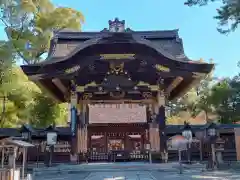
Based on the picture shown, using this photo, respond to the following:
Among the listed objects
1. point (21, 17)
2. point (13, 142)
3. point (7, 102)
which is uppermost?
point (21, 17)

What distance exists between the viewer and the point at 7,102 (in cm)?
2056

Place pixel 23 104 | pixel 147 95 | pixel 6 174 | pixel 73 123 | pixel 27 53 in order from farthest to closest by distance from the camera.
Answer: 1. pixel 27 53
2. pixel 23 104
3. pixel 147 95
4. pixel 73 123
5. pixel 6 174

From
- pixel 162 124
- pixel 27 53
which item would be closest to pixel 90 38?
pixel 162 124

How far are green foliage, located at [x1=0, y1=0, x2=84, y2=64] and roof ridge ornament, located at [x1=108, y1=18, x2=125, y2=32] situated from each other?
975cm

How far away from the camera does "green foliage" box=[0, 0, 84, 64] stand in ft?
78.1

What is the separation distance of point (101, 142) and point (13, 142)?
23.0 ft

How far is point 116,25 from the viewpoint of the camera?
14141mm

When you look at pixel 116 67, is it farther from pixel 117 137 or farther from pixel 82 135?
pixel 117 137

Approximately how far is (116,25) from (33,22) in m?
14.6

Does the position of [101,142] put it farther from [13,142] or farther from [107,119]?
[13,142]

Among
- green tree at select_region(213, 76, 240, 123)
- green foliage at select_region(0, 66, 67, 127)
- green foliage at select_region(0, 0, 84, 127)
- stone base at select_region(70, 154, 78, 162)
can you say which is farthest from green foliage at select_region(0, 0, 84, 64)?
green tree at select_region(213, 76, 240, 123)

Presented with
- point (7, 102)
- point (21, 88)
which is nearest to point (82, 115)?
point (21, 88)

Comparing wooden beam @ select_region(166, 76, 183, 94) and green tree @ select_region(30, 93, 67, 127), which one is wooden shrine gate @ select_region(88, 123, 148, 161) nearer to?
wooden beam @ select_region(166, 76, 183, 94)

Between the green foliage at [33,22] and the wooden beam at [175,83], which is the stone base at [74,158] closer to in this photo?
the wooden beam at [175,83]
